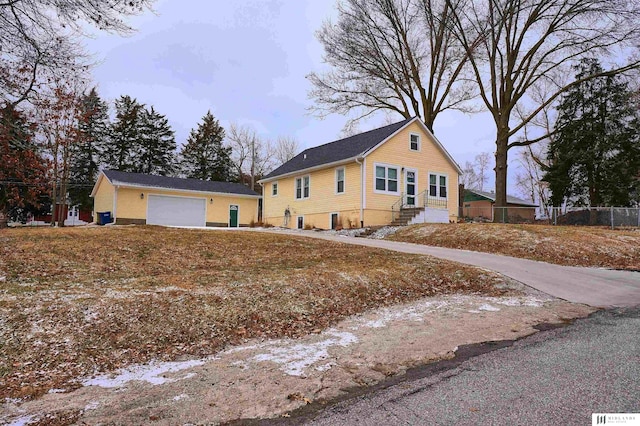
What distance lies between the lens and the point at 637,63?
2061 cm

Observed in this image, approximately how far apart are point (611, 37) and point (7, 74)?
2538 centimetres

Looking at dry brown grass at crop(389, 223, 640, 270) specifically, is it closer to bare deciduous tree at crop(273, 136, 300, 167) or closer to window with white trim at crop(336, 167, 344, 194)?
window with white trim at crop(336, 167, 344, 194)

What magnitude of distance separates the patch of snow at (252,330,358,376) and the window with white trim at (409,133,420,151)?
18164mm

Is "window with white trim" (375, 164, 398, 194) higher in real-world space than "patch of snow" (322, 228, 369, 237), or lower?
higher

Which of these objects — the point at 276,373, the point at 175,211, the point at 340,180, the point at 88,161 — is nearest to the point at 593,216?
the point at 340,180

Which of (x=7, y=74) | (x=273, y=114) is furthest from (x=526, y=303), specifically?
(x=273, y=114)

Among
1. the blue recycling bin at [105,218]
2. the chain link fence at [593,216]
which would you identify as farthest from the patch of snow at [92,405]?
the blue recycling bin at [105,218]

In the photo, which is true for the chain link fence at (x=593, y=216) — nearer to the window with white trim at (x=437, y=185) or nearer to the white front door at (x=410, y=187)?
the window with white trim at (x=437, y=185)

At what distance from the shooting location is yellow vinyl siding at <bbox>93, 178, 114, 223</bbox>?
26450 mm

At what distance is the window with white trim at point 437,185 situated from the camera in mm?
22281

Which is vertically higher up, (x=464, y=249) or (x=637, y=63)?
(x=637, y=63)

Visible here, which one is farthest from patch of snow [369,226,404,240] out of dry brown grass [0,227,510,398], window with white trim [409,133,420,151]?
dry brown grass [0,227,510,398]

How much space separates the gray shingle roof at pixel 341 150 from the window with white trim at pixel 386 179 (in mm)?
1384

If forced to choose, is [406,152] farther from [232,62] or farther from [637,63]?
[637,63]
